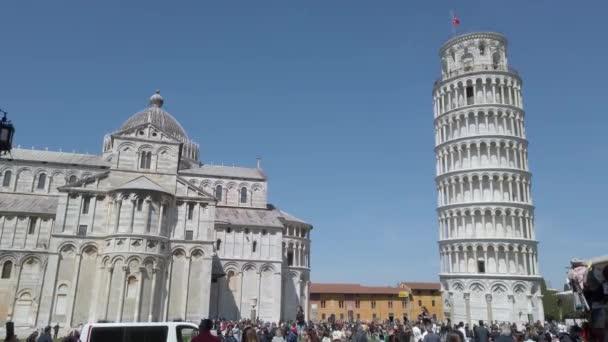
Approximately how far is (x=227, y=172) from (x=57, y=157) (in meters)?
19.5

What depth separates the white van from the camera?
551 inches

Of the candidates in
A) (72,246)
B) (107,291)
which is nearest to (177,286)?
(107,291)

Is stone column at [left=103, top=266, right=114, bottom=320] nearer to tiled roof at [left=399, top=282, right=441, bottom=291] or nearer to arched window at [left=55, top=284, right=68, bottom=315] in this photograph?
arched window at [left=55, top=284, right=68, bottom=315]

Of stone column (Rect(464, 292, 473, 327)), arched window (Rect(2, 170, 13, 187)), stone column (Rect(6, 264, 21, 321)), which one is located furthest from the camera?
arched window (Rect(2, 170, 13, 187))

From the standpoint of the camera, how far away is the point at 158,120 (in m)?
55.0

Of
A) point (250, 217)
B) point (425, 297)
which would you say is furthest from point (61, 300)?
point (425, 297)

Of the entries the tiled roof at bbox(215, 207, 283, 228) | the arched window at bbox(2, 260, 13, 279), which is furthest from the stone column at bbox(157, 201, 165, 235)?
the arched window at bbox(2, 260, 13, 279)

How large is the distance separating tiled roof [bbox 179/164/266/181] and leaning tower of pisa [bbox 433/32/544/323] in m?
22.6

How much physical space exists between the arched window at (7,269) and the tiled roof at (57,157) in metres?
13.6

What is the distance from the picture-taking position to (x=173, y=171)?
129 feet

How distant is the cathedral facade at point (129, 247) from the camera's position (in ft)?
115

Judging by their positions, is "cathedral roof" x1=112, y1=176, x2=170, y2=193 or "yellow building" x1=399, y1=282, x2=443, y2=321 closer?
"cathedral roof" x1=112, y1=176, x2=170, y2=193

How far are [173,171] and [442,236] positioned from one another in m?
28.2

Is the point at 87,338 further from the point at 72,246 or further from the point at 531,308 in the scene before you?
the point at 531,308
